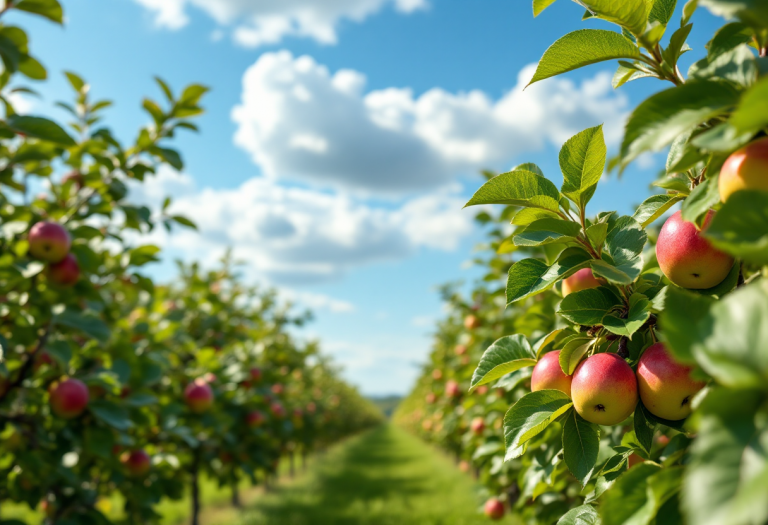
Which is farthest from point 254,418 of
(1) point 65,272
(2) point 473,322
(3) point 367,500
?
(3) point 367,500

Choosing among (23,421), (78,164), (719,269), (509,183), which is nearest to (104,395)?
(23,421)

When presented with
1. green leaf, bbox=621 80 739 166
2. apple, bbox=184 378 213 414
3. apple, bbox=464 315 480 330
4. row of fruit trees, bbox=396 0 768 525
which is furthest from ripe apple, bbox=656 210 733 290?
apple, bbox=464 315 480 330

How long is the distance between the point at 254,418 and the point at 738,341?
19.2 ft

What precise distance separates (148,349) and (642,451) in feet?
11.4

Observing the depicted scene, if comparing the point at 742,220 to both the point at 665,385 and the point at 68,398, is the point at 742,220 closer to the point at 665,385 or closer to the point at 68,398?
the point at 665,385

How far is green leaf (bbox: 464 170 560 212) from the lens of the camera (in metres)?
1.13

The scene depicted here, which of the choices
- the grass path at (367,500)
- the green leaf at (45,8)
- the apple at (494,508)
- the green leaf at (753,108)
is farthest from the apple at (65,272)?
the grass path at (367,500)

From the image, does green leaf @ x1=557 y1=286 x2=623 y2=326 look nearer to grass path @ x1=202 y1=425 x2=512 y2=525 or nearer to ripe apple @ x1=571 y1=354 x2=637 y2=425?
ripe apple @ x1=571 y1=354 x2=637 y2=425

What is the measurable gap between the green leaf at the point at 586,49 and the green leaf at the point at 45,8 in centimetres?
208

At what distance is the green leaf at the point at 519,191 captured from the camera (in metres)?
1.13

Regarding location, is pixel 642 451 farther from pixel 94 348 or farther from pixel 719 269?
pixel 94 348

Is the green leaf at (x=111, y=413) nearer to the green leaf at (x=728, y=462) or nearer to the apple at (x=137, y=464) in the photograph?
the apple at (x=137, y=464)

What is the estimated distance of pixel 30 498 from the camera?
3109 mm

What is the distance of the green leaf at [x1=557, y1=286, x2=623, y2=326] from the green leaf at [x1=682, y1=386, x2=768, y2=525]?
21.1 inches
